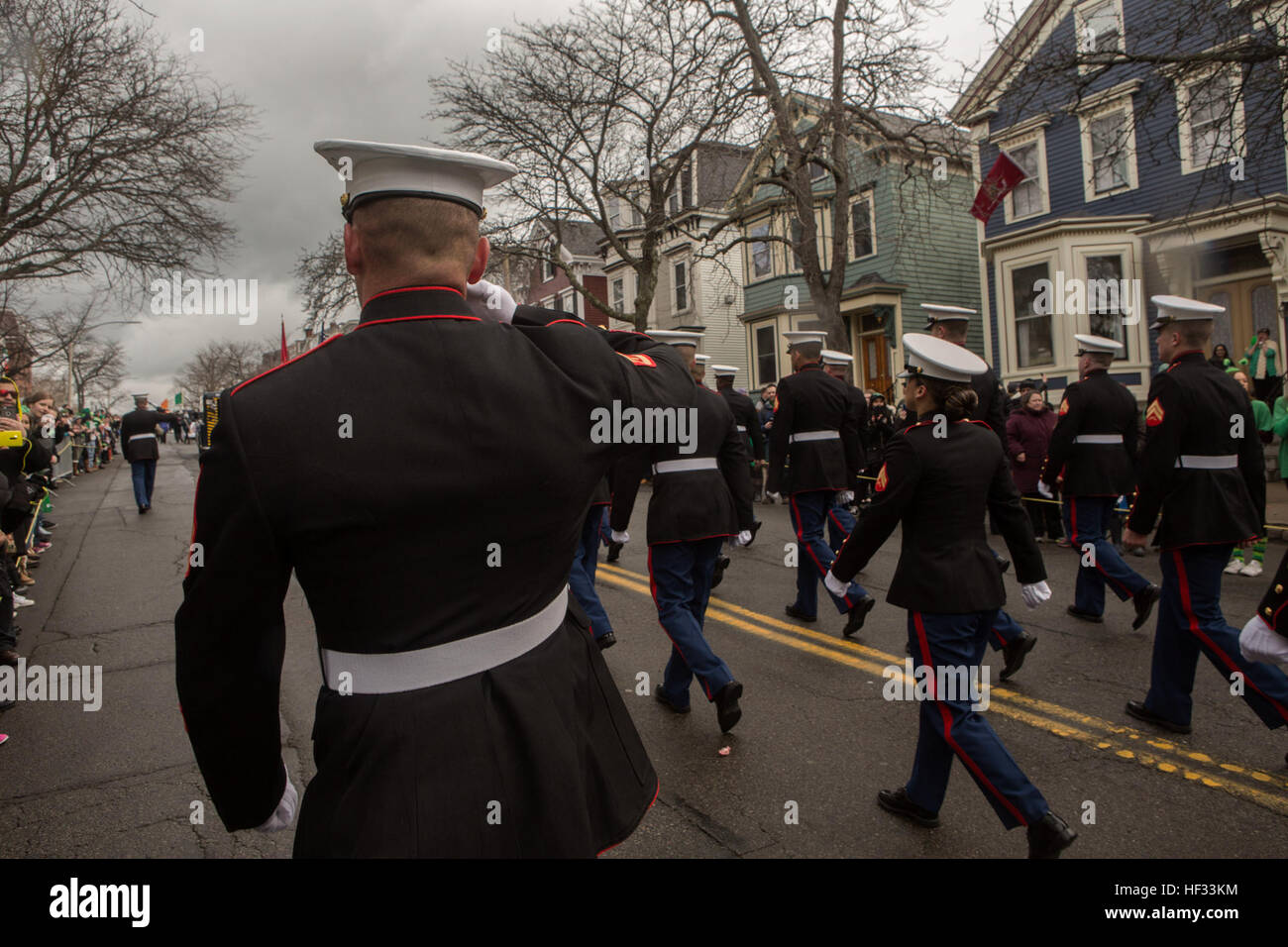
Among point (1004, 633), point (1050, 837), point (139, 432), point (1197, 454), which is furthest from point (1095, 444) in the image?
point (139, 432)

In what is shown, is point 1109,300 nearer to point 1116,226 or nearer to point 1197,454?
point 1116,226

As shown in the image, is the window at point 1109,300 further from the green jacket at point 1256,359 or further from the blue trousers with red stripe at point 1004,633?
the blue trousers with red stripe at point 1004,633

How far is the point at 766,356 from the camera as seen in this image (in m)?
26.9

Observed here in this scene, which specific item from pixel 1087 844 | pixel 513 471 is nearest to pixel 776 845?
pixel 1087 844

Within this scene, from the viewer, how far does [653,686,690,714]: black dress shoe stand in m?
4.96

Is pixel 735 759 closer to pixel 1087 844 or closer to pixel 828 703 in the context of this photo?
pixel 828 703

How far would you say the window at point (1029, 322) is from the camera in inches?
720

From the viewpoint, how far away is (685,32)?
16422mm

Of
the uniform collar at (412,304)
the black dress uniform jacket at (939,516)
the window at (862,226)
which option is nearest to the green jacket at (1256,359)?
the black dress uniform jacket at (939,516)

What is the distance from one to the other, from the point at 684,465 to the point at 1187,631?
274 cm

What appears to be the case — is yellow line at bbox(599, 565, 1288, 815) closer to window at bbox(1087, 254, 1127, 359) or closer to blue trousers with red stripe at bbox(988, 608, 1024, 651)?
blue trousers with red stripe at bbox(988, 608, 1024, 651)

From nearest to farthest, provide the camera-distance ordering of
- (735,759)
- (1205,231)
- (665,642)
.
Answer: (735,759) < (665,642) < (1205,231)

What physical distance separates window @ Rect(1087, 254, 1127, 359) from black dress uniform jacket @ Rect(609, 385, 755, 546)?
14086 mm
